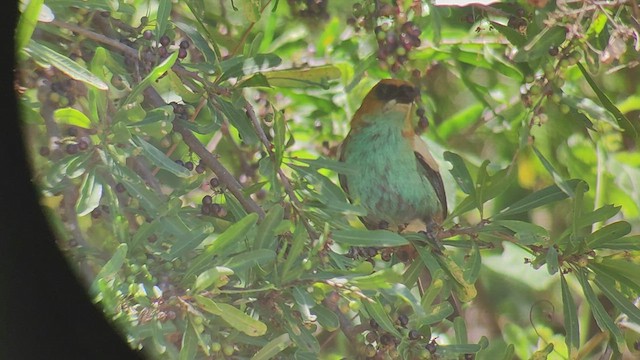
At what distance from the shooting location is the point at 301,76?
2494mm

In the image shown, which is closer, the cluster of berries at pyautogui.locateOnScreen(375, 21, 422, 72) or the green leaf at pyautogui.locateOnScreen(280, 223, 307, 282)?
the green leaf at pyautogui.locateOnScreen(280, 223, 307, 282)

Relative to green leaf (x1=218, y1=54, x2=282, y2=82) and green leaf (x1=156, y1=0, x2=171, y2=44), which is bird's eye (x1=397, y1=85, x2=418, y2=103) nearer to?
green leaf (x1=218, y1=54, x2=282, y2=82)

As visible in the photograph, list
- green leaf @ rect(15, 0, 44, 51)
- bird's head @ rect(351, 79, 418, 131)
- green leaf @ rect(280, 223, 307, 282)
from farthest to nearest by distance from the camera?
bird's head @ rect(351, 79, 418, 131), green leaf @ rect(280, 223, 307, 282), green leaf @ rect(15, 0, 44, 51)

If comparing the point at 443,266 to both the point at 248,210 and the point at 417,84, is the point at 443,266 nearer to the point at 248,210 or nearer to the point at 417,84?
the point at 248,210

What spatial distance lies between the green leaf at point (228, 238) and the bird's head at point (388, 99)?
133cm

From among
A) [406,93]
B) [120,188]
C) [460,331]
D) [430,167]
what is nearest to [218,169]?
[120,188]

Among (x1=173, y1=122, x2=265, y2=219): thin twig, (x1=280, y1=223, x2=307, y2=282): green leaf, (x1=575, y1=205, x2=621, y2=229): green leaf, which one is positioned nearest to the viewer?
(x1=280, y1=223, x2=307, y2=282): green leaf

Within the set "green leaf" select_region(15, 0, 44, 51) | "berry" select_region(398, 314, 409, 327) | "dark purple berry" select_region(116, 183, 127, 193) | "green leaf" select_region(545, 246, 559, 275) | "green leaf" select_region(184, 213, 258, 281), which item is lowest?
"green leaf" select_region(545, 246, 559, 275)

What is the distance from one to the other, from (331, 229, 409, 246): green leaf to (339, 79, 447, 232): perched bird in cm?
106

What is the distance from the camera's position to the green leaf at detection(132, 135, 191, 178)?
2123mm

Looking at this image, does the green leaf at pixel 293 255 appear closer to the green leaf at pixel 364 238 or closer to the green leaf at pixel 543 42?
the green leaf at pixel 364 238

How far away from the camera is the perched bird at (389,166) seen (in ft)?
11.3

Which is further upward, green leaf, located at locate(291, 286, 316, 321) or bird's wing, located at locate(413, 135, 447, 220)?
green leaf, located at locate(291, 286, 316, 321)

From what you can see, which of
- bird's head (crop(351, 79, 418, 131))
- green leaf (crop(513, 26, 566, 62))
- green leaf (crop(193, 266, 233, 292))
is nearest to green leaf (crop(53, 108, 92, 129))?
green leaf (crop(193, 266, 233, 292))
